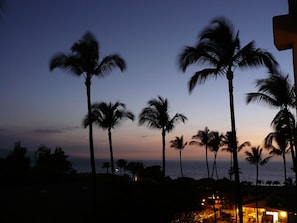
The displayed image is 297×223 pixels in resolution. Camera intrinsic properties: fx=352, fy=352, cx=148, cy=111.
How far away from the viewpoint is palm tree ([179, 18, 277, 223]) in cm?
1343

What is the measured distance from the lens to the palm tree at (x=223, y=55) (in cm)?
1343

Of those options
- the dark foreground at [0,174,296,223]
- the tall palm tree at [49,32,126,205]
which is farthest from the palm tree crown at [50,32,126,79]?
the dark foreground at [0,174,296,223]

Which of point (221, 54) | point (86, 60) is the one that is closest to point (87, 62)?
point (86, 60)

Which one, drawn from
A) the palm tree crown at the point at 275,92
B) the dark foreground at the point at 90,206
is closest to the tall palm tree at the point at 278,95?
the palm tree crown at the point at 275,92

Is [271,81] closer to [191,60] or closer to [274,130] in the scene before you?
[274,130]

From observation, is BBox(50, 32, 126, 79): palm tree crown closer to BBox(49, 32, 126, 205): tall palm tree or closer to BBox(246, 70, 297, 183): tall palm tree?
BBox(49, 32, 126, 205): tall palm tree

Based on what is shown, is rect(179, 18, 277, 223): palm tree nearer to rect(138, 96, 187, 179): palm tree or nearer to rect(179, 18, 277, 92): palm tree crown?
rect(179, 18, 277, 92): palm tree crown

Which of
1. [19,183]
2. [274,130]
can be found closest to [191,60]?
[274,130]

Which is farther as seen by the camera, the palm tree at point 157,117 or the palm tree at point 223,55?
the palm tree at point 157,117

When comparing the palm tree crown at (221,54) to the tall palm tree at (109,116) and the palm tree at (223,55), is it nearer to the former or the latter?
the palm tree at (223,55)

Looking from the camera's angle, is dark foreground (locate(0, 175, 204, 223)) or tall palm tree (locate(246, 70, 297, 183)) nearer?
dark foreground (locate(0, 175, 204, 223))

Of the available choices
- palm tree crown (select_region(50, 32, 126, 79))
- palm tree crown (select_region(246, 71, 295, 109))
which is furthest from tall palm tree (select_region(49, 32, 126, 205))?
palm tree crown (select_region(246, 71, 295, 109))

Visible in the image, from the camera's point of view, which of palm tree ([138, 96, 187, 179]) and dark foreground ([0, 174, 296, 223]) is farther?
palm tree ([138, 96, 187, 179])

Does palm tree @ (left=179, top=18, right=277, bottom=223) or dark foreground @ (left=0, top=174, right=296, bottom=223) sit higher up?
palm tree @ (left=179, top=18, right=277, bottom=223)
